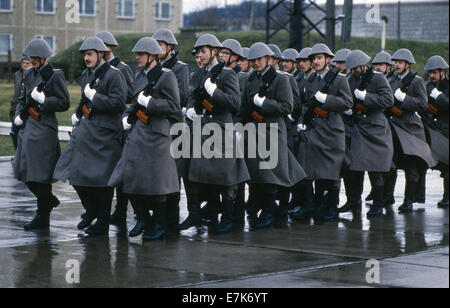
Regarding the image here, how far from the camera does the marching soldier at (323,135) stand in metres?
10.5

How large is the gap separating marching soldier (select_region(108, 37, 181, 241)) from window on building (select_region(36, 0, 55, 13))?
42.4 metres

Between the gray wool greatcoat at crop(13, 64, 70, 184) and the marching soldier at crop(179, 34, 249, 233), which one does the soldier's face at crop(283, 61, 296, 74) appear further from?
the gray wool greatcoat at crop(13, 64, 70, 184)

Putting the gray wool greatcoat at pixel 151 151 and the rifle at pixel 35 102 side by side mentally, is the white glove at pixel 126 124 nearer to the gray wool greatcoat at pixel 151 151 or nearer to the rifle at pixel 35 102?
the gray wool greatcoat at pixel 151 151

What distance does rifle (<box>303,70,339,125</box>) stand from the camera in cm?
1051

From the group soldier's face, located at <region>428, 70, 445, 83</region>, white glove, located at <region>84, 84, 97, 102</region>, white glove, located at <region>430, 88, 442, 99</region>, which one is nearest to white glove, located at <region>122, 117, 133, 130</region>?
white glove, located at <region>84, 84, 97, 102</region>

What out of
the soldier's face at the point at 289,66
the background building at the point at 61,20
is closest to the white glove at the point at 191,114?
the soldier's face at the point at 289,66

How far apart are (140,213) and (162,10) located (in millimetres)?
48902

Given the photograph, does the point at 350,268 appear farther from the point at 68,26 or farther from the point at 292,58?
the point at 68,26

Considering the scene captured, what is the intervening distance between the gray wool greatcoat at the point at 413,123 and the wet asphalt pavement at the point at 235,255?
103 cm

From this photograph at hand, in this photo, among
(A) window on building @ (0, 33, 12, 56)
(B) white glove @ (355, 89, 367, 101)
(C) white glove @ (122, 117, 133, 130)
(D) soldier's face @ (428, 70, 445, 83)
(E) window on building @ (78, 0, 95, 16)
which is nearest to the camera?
(C) white glove @ (122, 117, 133, 130)

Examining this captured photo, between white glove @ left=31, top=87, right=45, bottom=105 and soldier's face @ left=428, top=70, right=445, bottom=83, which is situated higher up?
soldier's face @ left=428, top=70, right=445, bottom=83

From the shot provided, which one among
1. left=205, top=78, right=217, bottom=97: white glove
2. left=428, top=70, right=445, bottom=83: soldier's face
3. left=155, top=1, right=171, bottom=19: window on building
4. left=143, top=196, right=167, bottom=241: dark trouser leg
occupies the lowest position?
left=143, top=196, right=167, bottom=241: dark trouser leg

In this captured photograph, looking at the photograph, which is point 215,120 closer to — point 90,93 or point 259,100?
point 259,100

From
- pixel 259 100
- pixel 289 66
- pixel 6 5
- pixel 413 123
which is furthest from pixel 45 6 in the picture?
pixel 259 100
